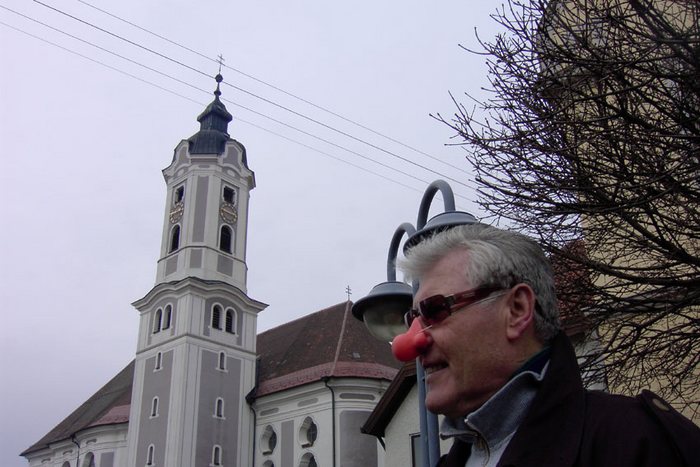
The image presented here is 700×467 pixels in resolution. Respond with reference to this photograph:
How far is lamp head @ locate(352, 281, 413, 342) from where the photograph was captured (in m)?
6.03

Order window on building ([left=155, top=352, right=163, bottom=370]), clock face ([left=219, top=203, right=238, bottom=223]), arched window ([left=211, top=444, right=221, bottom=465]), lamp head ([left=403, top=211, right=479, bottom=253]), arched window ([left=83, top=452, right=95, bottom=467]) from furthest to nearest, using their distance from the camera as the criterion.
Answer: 1. clock face ([left=219, top=203, right=238, bottom=223])
2. arched window ([left=83, top=452, right=95, bottom=467])
3. window on building ([left=155, top=352, right=163, bottom=370])
4. arched window ([left=211, top=444, right=221, bottom=465])
5. lamp head ([left=403, top=211, right=479, bottom=253])

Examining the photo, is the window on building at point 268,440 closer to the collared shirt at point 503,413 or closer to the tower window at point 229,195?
the tower window at point 229,195

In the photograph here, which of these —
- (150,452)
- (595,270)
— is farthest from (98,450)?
(595,270)

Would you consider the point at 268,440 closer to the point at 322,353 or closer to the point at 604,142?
the point at 322,353

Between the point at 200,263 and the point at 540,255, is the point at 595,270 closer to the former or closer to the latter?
the point at 540,255

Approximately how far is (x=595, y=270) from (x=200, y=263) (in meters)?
28.1

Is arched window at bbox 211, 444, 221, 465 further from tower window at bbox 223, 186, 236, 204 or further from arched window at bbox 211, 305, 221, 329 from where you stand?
tower window at bbox 223, 186, 236, 204

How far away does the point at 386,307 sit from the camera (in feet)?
20.0

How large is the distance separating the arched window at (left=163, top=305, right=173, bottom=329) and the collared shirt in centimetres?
3145

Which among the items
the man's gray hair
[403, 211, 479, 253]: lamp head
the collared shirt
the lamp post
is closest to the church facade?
the lamp post

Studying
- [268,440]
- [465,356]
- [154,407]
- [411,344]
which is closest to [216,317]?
[154,407]

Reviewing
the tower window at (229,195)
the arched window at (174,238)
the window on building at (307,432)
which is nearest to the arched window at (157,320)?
the arched window at (174,238)

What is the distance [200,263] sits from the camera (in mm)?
32969

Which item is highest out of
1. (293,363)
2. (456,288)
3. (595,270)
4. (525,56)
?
(293,363)
